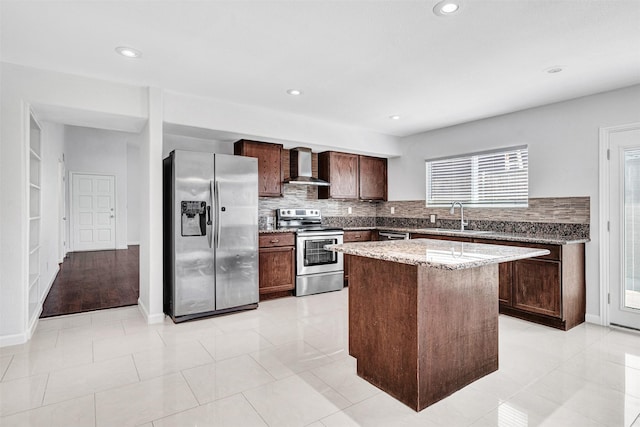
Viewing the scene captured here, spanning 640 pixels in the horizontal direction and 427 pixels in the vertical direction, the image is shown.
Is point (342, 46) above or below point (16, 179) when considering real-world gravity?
above

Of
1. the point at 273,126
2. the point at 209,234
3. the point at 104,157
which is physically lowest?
the point at 209,234

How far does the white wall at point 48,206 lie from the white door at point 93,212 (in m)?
2.79

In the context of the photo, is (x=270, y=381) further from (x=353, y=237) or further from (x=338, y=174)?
(x=338, y=174)

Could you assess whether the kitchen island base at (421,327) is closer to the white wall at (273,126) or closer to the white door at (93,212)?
the white wall at (273,126)

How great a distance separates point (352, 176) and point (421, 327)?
3848 millimetres

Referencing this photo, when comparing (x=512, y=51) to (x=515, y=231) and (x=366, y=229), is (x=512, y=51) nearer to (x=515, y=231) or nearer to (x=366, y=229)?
(x=515, y=231)

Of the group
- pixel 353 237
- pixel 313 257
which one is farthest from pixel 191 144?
pixel 353 237

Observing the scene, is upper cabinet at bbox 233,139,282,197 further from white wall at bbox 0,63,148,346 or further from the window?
the window

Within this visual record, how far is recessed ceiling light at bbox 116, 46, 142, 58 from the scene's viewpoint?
2.72 m

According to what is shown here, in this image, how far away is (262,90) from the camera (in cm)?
368

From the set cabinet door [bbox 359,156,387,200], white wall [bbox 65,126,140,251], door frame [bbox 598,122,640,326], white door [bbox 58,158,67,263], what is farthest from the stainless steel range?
white wall [bbox 65,126,140,251]

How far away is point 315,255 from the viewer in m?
4.89

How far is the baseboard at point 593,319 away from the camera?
3602mm

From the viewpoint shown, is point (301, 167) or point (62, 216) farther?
point (62, 216)
